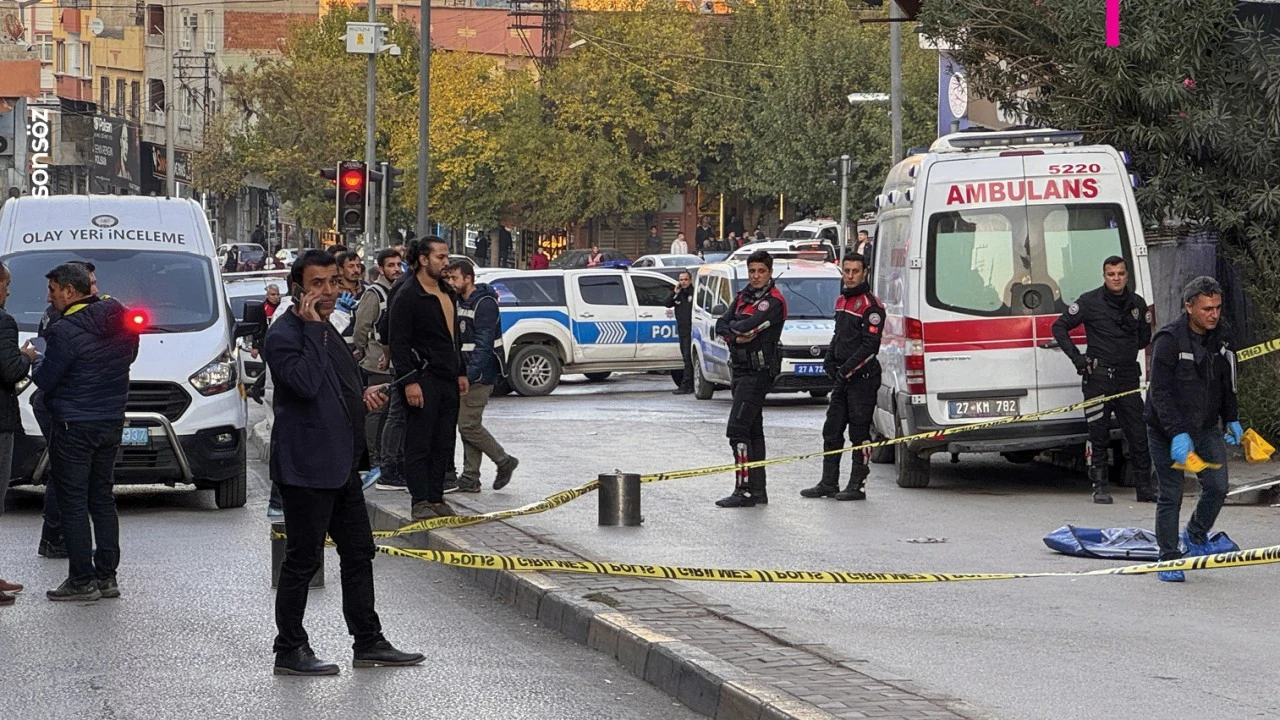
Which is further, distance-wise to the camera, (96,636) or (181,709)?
(96,636)

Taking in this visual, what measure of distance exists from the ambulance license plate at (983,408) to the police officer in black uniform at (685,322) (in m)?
12.2

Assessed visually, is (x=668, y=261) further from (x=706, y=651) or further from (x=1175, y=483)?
(x=706, y=651)

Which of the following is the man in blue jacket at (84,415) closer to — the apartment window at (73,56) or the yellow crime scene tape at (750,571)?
the yellow crime scene tape at (750,571)

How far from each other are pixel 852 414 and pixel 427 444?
3769mm

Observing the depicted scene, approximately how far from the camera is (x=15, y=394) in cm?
1032

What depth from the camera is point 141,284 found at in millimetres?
15062

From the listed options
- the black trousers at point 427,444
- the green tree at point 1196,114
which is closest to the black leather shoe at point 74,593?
the black trousers at point 427,444

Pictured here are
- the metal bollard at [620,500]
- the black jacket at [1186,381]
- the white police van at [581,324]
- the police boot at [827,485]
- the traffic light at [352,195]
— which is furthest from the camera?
the white police van at [581,324]

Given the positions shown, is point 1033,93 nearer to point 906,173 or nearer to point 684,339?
point 906,173

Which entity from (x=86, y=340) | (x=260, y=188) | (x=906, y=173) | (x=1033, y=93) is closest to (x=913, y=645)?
(x=86, y=340)

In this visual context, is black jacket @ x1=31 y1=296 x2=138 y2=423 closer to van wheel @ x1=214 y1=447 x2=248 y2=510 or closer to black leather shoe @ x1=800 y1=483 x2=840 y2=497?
van wheel @ x1=214 y1=447 x2=248 y2=510

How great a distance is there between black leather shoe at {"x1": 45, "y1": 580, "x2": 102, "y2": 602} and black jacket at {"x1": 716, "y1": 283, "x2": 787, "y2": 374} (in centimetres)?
516

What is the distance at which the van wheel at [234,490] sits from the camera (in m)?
14.4

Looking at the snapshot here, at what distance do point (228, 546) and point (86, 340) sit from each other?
2430 mm
